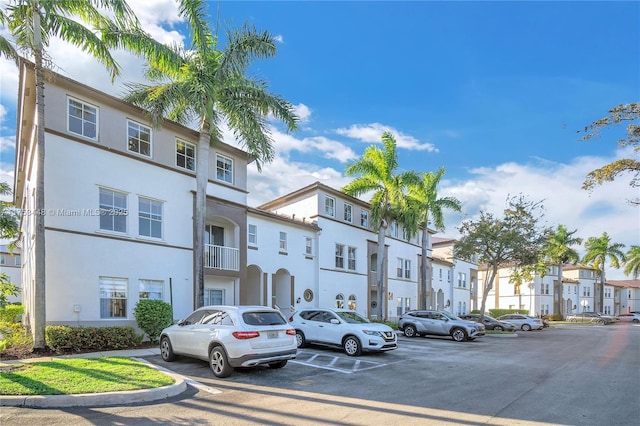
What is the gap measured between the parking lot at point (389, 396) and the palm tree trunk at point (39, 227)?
3552mm

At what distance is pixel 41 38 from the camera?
13.3 m

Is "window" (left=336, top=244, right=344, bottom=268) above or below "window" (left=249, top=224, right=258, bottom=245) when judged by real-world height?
below

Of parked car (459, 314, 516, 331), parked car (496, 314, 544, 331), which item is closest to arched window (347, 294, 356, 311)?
parked car (459, 314, 516, 331)

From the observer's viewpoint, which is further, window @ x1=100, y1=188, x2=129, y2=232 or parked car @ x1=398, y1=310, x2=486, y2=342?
parked car @ x1=398, y1=310, x2=486, y2=342

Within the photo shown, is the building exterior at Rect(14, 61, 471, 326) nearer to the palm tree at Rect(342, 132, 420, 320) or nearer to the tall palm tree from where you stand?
the tall palm tree

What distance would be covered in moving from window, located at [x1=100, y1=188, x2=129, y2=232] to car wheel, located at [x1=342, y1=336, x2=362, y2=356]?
29.2 ft

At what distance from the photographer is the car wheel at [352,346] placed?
47.9ft

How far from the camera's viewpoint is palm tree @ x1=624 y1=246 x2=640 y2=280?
71062 mm

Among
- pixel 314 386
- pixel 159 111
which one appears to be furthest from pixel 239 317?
pixel 159 111

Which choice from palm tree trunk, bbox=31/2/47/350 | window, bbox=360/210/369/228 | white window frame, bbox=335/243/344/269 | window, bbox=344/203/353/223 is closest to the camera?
palm tree trunk, bbox=31/2/47/350

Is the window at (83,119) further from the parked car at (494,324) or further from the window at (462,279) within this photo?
the window at (462,279)

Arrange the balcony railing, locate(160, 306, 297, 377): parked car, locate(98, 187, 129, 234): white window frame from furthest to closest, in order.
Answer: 1. the balcony railing
2. locate(98, 187, 129, 234): white window frame
3. locate(160, 306, 297, 377): parked car

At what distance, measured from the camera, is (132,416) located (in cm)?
712

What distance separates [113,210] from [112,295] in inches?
117
